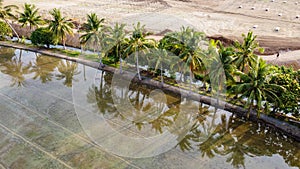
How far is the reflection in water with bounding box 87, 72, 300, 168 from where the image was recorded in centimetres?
2558

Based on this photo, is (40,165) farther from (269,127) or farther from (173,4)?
(173,4)

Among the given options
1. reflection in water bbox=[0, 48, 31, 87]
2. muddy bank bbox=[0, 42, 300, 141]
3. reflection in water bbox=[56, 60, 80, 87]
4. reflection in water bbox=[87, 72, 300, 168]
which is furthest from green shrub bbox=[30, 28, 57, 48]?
reflection in water bbox=[87, 72, 300, 168]

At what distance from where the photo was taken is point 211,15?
198 feet

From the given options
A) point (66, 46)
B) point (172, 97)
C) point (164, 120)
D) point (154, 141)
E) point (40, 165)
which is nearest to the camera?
point (40, 165)

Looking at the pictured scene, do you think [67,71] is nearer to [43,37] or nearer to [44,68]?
[44,68]

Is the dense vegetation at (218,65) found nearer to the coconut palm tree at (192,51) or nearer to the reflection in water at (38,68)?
the coconut palm tree at (192,51)

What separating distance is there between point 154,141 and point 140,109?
6103 mm

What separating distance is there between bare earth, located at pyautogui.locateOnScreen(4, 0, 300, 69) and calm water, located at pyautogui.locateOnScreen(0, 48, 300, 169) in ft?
56.4

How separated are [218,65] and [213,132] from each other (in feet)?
21.2

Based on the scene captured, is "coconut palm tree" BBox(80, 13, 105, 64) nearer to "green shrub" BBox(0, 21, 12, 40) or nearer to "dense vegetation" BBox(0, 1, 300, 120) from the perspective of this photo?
"dense vegetation" BBox(0, 1, 300, 120)

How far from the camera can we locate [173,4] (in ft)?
226

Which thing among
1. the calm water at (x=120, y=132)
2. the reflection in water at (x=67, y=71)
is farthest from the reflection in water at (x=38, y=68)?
the calm water at (x=120, y=132)

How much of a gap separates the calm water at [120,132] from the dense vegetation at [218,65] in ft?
9.27

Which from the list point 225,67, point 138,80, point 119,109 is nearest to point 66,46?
point 138,80
